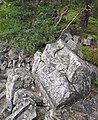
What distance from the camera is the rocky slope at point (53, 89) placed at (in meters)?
8.98

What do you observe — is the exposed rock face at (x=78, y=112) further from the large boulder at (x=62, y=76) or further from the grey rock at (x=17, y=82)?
the grey rock at (x=17, y=82)

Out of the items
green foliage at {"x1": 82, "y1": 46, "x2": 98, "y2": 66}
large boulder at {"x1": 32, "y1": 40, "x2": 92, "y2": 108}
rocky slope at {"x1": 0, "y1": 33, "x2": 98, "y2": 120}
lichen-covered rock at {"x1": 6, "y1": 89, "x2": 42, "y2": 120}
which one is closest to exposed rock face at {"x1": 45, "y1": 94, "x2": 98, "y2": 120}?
rocky slope at {"x1": 0, "y1": 33, "x2": 98, "y2": 120}

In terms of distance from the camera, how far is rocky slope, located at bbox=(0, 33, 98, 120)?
354 inches

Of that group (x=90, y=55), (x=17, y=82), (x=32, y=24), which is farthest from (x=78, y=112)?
(x=32, y=24)

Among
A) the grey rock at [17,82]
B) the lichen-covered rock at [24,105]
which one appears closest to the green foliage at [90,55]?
the grey rock at [17,82]

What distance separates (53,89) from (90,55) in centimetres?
236

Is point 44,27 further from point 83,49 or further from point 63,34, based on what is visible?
point 83,49

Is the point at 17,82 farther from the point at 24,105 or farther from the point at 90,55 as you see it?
the point at 90,55

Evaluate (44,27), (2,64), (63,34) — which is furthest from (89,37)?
(2,64)

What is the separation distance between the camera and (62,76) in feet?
31.4

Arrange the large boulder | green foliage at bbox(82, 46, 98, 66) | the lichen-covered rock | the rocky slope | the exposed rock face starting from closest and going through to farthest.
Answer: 1. the exposed rock face
2. the lichen-covered rock
3. the rocky slope
4. the large boulder
5. green foliage at bbox(82, 46, 98, 66)

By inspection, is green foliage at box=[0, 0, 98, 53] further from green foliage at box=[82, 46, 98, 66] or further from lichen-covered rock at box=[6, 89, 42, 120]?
lichen-covered rock at box=[6, 89, 42, 120]

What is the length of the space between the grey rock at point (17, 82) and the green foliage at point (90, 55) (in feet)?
7.60

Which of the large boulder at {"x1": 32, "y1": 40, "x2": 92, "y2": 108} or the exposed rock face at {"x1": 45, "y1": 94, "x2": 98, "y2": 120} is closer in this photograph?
the exposed rock face at {"x1": 45, "y1": 94, "x2": 98, "y2": 120}
